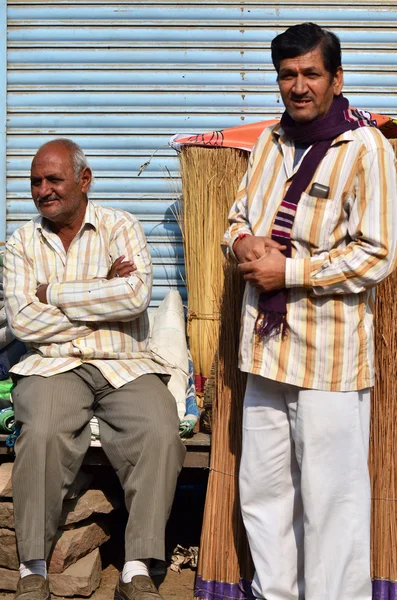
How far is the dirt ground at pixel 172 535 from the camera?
387cm

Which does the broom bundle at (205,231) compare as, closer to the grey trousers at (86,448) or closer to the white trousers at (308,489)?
the grey trousers at (86,448)

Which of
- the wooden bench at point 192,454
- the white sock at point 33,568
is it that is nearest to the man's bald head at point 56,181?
the wooden bench at point 192,454

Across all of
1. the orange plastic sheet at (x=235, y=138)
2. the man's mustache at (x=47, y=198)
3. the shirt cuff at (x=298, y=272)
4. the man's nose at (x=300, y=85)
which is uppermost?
the orange plastic sheet at (x=235, y=138)

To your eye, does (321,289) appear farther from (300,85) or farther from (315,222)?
(300,85)

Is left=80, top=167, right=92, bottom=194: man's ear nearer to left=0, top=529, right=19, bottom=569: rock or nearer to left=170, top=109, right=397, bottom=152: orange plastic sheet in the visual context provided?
left=170, top=109, right=397, bottom=152: orange plastic sheet

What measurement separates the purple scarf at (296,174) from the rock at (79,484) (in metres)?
1.26

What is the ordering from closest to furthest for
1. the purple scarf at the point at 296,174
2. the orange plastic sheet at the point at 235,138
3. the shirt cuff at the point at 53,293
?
the purple scarf at the point at 296,174 → the shirt cuff at the point at 53,293 → the orange plastic sheet at the point at 235,138

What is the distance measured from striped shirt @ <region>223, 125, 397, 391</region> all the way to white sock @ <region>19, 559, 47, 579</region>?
4.06 feet

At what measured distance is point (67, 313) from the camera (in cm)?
379

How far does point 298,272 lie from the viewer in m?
2.96

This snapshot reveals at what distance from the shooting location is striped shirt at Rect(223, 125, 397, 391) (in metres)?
2.91

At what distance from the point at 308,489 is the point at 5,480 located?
4.96ft

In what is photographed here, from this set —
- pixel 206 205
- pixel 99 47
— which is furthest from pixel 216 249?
pixel 99 47

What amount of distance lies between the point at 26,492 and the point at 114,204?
2.22 m
